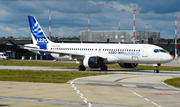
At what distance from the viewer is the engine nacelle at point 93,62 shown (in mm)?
40550

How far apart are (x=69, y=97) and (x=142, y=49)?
25.7 metres

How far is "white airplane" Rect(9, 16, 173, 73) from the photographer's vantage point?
3950cm

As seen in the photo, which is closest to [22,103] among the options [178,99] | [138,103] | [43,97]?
[43,97]

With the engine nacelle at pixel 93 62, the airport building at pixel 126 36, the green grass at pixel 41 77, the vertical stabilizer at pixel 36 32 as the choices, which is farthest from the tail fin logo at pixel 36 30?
the airport building at pixel 126 36

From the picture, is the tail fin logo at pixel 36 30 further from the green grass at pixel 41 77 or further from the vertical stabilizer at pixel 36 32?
the green grass at pixel 41 77

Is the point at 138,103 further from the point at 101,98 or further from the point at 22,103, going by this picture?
the point at 22,103

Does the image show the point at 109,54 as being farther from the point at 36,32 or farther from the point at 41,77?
the point at 36,32

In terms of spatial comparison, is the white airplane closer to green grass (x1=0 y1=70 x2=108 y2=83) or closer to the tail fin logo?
the tail fin logo

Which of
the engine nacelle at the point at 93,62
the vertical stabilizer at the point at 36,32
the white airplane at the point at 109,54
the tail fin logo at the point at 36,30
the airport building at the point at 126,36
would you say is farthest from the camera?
the airport building at the point at 126,36

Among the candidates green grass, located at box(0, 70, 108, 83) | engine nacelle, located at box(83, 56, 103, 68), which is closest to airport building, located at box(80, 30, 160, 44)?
engine nacelle, located at box(83, 56, 103, 68)

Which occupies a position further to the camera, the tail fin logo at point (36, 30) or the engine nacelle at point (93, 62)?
the tail fin logo at point (36, 30)

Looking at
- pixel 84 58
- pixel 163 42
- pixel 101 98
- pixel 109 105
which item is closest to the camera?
pixel 109 105

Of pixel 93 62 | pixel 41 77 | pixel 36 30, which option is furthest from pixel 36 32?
pixel 41 77

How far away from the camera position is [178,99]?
16.5 metres
